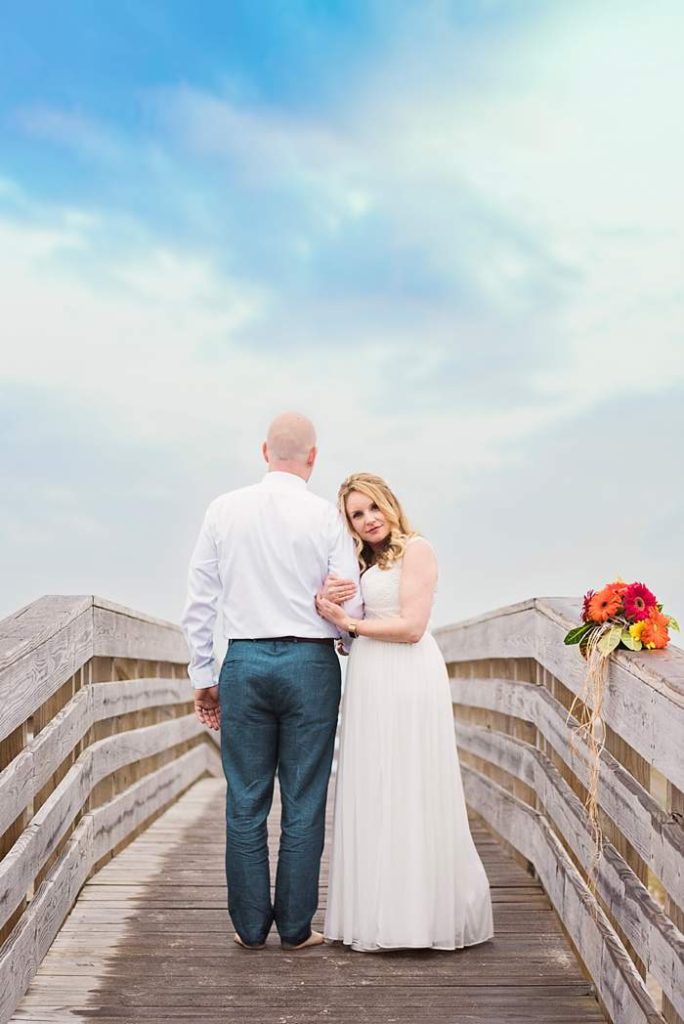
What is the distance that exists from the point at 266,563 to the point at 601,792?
149 centimetres

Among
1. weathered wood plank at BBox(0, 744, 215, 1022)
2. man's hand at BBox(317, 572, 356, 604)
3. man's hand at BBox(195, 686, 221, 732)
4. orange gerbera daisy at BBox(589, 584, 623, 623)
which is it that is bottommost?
weathered wood plank at BBox(0, 744, 215, 1022)

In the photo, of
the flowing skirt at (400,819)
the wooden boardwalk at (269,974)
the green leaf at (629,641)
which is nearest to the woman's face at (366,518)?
the flowing skirt at (400,819)

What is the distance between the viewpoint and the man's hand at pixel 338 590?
4.57 metres

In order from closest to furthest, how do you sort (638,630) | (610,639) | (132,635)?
(638,630), (610,639), (132,635)

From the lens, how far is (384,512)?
4.76 m

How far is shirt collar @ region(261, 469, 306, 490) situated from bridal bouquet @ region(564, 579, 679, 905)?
4.17 ft

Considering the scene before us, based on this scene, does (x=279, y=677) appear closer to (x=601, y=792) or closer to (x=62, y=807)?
(x=62, y=807)

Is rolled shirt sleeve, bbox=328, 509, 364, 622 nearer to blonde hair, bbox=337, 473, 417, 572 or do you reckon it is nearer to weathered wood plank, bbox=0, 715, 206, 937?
blonde hair, bbox=337, 473, 417, 572

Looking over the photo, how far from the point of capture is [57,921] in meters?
4.62

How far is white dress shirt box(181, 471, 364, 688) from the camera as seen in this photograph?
457 cm

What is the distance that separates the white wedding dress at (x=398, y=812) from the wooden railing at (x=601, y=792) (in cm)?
43

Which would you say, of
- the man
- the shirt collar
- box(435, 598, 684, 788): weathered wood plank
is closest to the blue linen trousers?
the man

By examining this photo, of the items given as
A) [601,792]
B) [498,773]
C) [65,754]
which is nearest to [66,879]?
[65,754]

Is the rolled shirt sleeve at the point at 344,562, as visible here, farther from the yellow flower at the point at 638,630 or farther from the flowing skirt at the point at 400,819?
the yellow flower at the point at 638,630
